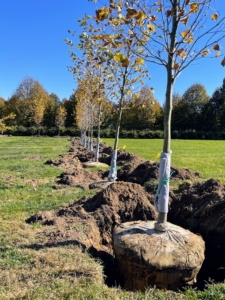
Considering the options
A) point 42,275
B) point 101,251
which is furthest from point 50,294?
point 101,251

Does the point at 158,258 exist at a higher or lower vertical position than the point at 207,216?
lower

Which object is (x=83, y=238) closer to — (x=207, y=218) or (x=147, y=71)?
(x=207, y=218)

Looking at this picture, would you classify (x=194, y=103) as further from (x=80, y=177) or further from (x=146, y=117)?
(x=80, y=177)

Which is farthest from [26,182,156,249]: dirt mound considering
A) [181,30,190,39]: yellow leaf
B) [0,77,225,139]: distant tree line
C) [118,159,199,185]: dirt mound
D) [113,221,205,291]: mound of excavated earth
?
[0,77,225,139]: distant tree line

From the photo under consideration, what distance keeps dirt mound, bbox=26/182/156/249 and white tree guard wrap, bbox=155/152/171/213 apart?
122cm

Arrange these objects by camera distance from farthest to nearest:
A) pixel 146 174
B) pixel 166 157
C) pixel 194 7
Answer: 1. pixel 146 174
2. pixel 166 157
3. pixel 194 7

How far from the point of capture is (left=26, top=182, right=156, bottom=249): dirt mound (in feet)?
14.7

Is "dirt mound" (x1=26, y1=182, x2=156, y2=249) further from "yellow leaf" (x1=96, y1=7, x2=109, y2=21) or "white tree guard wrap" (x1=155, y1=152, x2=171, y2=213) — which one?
"yellow leaf" (x1=96, y1=7, x2=109, y2=21)

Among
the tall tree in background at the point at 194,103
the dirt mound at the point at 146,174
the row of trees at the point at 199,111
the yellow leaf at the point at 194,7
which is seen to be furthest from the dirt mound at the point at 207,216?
the tall tree in background at the point at 194,103

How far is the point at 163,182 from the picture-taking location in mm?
3789

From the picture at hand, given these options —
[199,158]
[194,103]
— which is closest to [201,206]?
[199,158]

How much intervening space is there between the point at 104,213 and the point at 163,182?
148 centimetres

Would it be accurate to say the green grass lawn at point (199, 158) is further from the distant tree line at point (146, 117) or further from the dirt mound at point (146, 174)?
the distant tree line at point (146, 117)

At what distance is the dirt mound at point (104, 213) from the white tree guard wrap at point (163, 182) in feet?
3.99
